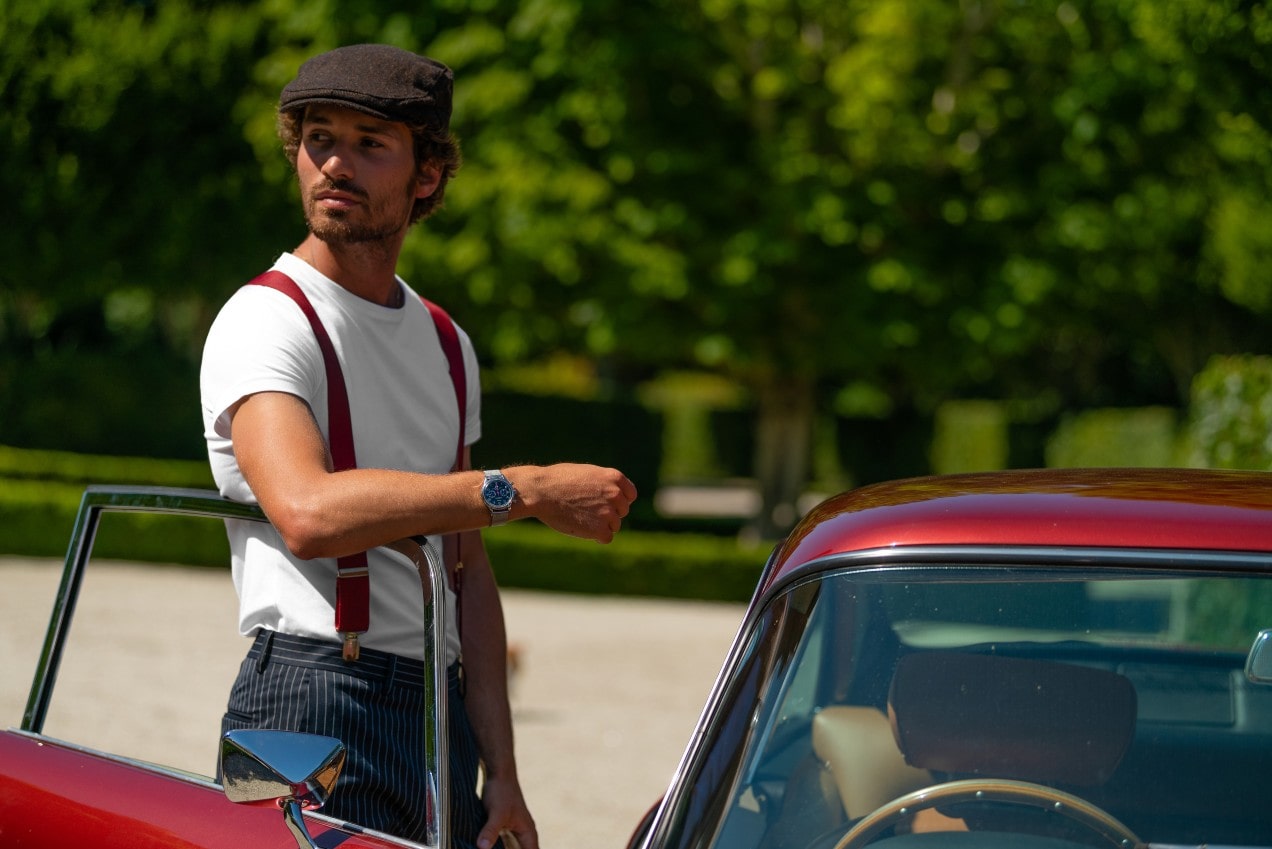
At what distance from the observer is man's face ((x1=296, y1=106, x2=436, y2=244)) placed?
2562 mm

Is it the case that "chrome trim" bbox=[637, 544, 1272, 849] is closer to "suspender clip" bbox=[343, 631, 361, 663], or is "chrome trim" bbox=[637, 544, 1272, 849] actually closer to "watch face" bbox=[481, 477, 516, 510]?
"watch face" bbox=[481, 477, 516, 510]

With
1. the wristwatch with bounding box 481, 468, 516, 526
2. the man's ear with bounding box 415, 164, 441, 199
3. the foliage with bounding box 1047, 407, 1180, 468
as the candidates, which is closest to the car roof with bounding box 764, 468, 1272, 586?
the wristwatch with bounding box 481, 468, 516, 526

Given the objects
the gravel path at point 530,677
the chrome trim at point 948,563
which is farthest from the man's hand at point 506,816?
the gravel path at point 530,677

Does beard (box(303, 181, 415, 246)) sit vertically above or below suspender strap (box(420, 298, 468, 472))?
above

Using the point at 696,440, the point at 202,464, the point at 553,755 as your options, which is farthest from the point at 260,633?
the point at 696,440

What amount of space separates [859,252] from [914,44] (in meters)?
2.38

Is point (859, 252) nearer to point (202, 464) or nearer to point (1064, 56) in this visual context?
point (1064, 56)

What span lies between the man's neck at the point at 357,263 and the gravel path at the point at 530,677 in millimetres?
4455

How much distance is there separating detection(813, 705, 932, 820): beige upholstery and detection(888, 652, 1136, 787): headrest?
27mm

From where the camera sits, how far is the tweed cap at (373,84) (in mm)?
2508

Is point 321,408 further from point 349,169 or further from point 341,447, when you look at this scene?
point 349,169

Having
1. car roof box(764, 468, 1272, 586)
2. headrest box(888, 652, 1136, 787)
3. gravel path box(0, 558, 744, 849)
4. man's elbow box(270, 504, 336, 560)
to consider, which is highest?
car roof box(764, 468, 1272, 586)

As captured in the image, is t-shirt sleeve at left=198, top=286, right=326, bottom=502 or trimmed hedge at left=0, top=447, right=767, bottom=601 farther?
trimmed hedge at left=0, top=447, right=767, bottom=601

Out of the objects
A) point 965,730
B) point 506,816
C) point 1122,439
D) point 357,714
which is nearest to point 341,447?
point 357,714
